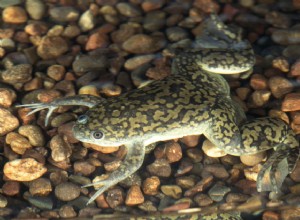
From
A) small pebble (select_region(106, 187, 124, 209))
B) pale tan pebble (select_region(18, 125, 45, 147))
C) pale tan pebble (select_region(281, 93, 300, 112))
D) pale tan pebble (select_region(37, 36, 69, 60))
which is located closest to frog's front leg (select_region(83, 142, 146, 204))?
small pebble (select_region(106, 187, 124, 209))

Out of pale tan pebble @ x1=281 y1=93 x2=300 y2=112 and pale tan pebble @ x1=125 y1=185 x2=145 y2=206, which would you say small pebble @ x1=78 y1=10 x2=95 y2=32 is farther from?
pale tan pebble @ x1=281 y1=93 x2=300 y2=112

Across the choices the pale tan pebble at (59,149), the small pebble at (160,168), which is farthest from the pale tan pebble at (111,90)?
the small pebble at (160,168)

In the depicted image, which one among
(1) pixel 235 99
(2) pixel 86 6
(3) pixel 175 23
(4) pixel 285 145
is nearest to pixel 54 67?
(2) pixel 86 6

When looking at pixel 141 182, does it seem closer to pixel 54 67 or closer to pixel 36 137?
pixel 36 137

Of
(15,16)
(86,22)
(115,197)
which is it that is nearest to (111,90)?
(86,22)

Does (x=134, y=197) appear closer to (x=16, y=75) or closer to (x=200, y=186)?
(x=200, y=186)

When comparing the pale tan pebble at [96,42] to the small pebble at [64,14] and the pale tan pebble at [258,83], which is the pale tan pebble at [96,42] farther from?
the pale tan pebble at [258,83]
